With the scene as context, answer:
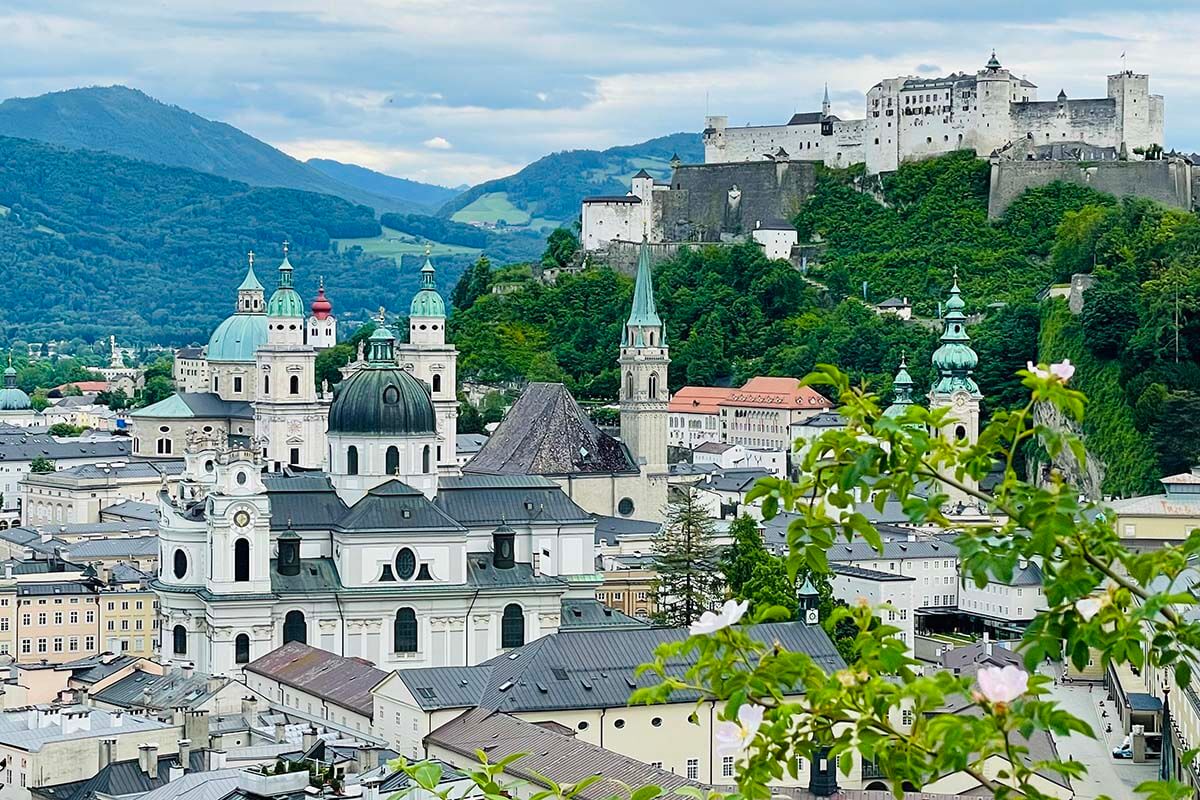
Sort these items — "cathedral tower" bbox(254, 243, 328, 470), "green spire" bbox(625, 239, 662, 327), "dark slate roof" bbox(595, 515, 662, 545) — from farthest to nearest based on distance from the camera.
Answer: "green spire" bbox(625, 239, 662, 327) < "cathedral tower" bbox(254, 243, 328, 470) < "dark slate roof" bbox(595, 515, 662, 545)

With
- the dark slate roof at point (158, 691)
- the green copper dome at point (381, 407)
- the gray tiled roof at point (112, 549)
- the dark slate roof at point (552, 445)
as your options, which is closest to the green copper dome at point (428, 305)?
the dark slate roof at point (552, 445)

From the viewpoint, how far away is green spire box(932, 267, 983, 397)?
283 feet

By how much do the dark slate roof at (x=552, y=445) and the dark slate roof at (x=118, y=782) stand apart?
36367 mm

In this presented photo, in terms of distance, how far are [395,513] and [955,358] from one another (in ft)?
125

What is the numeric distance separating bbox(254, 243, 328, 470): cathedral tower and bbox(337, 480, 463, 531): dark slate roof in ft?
75.4

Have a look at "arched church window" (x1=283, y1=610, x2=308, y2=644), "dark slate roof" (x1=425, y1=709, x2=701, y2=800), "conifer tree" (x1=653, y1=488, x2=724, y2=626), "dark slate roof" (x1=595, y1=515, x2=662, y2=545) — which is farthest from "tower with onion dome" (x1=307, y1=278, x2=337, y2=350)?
"dark slate roof" (x1=425, y1=709, x2=701, y2=800)

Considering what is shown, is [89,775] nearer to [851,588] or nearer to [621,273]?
[851,588]

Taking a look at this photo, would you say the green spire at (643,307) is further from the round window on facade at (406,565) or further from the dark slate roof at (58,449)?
the round window on facade at (406,565)

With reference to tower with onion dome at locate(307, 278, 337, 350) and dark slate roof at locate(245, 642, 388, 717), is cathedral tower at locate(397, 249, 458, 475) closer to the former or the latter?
tower with onion dome at locate(307, 278, 337, 350)

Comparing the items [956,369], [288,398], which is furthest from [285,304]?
[956,369]

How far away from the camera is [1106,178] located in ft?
348

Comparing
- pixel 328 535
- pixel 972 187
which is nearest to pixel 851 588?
pixel 328 535

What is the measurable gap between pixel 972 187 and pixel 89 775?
7541cm

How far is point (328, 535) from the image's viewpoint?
55.5 metres
